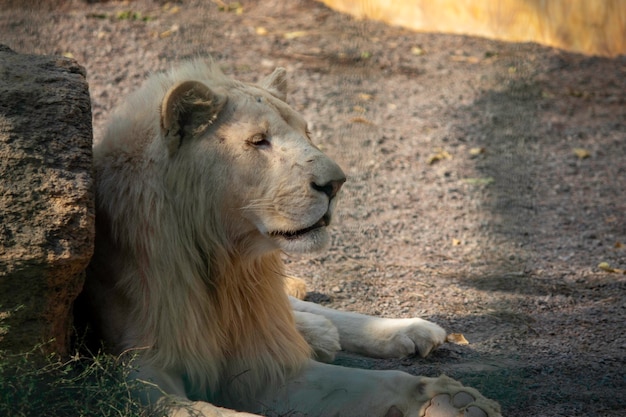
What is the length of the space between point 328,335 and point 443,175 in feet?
11.5

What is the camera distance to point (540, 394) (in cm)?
391

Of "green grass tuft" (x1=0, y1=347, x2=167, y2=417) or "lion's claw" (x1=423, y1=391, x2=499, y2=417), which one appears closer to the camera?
"green grass tuft" (x1=0, y1=347, x2=167, y2=417)

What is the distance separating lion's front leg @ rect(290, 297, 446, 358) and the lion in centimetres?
75

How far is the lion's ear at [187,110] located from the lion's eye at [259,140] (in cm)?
18

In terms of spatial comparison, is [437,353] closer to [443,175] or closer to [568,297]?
[568,297]

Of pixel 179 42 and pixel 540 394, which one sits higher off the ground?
pixel 179 42

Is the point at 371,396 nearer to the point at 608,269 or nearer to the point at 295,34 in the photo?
the point at 608,269

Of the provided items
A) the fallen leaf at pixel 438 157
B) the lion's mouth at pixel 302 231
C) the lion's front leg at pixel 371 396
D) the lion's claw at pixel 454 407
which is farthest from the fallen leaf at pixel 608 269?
the lion's mouth at pixel 302 231

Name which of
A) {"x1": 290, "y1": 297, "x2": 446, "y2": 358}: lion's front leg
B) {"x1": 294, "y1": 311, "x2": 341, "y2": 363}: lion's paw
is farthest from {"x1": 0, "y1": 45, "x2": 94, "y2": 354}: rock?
{"x1": 290, "y1": 297, "x2": 446, "y2": 358}: lion's front leg

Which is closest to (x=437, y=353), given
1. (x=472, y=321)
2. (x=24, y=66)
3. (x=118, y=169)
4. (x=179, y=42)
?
(x=472, y=321)

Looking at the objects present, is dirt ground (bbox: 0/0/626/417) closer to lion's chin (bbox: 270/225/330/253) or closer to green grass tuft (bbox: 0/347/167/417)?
lion's chin (bbox: 270/225/330/253)

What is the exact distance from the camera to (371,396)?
3.59 m

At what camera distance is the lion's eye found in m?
3.57

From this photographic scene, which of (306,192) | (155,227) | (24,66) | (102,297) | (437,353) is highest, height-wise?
(24,66)
